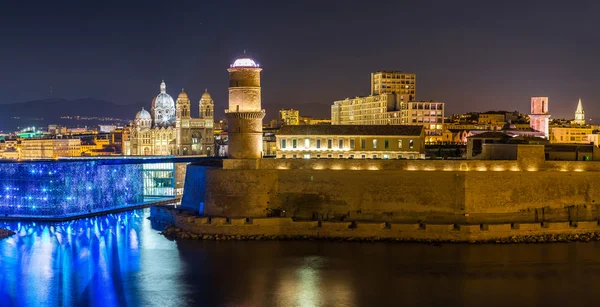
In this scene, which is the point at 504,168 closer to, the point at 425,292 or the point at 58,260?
the point at 425,292

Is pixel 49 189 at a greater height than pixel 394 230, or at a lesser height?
greater

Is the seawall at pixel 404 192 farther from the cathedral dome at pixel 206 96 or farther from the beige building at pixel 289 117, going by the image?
the beige building at pixel 289 117

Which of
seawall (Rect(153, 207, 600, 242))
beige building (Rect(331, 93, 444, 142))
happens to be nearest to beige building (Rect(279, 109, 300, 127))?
beige building (Rect(331, 93, 444, 142))

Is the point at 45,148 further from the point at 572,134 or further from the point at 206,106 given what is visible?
the point at 572,134

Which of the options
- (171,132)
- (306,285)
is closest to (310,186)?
(306,285)

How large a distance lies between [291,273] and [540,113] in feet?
153

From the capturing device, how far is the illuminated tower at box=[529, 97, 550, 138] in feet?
214

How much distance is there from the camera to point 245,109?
35594 mm

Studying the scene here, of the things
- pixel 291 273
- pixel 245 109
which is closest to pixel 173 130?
pixel 245 109

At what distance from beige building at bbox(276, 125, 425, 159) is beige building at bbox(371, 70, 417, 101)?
48.5 metres

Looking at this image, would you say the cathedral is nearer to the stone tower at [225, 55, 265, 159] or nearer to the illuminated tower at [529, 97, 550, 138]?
the illuminated tower at [529, 97, 550, 138]

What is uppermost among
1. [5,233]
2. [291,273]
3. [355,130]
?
[355,130]

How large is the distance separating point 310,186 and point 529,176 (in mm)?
10893

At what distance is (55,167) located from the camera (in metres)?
43.5
